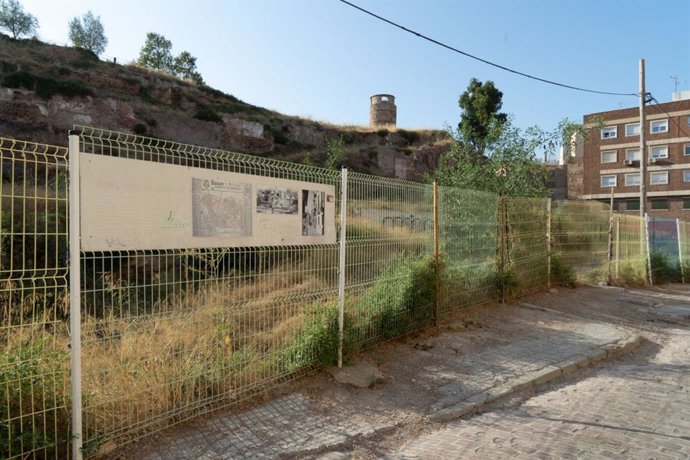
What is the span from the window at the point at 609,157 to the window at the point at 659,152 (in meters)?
3.53

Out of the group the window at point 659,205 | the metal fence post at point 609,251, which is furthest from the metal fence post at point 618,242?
the window at point 659,205

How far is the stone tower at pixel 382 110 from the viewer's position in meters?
59.7

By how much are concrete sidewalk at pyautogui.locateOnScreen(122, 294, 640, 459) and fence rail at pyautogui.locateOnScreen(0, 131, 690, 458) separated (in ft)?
0.87

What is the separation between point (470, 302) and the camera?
802 cm

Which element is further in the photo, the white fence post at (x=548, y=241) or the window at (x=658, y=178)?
the window at (x=658, y=178)

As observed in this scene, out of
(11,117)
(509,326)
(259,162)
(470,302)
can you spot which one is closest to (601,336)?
(509,326)

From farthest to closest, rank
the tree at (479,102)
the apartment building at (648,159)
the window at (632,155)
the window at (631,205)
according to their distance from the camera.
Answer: the window at (631,205) < the window at (632,155) < the apartment building at (648,159) < the tree at (479,102)

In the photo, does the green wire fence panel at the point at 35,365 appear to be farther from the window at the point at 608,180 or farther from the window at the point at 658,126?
the window at the point at 658,126

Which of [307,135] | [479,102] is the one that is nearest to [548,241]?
[479,102]

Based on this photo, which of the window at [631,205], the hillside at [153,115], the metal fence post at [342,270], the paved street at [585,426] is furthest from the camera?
the window at [631,205]

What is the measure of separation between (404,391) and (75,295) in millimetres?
3230

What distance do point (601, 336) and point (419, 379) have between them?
3.72m

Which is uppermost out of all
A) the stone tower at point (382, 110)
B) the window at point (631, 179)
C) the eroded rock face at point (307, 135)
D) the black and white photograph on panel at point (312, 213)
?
the stone tower at point (382, 110)

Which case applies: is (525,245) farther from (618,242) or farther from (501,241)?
(618,242)
